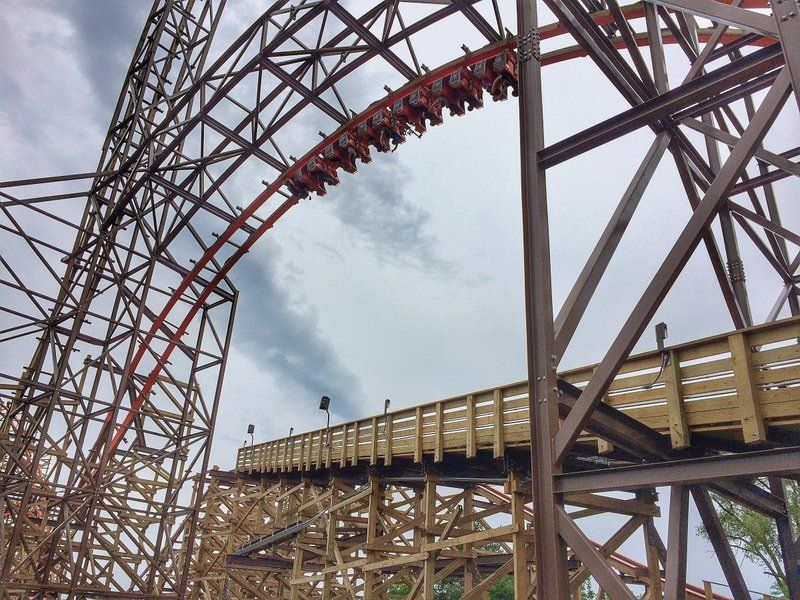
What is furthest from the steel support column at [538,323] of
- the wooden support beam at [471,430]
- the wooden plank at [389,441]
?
the wooden plank at [389,441]

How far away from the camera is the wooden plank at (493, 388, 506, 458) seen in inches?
432

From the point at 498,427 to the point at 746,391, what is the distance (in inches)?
198

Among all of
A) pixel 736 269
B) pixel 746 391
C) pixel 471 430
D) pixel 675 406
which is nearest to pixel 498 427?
pixel 471 430

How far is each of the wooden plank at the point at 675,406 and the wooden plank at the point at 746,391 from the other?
82 cm

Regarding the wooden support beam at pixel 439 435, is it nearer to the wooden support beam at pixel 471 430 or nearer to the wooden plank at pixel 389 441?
the wooden support beam at pixel 471 430

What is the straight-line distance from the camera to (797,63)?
3.49 m

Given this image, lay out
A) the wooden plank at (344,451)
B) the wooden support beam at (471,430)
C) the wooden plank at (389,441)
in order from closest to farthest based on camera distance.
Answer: the wooden support beam at (471,430), the wooden plank at (389,441), the wooden plank at (344,451)

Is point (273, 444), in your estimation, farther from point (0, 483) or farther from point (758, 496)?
point (758, 496)

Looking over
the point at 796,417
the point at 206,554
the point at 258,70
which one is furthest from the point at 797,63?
the point at 206,554

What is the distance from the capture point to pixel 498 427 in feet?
36.5

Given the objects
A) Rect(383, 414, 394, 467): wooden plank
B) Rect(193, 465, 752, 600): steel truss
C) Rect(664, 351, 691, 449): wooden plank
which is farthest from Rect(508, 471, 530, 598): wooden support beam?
Rect(383, 414, 394, 467): wooden plank

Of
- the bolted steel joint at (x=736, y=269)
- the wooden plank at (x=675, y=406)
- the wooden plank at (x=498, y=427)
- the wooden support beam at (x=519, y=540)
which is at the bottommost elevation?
the wooden support beam at (x=519, y=540)

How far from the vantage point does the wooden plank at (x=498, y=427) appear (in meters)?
11.0

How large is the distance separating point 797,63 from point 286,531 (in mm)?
16751
